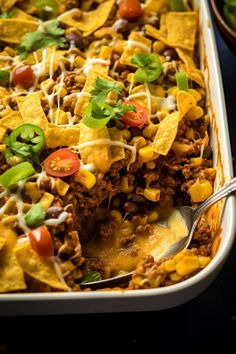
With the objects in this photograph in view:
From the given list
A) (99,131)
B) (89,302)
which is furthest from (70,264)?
(99,131)

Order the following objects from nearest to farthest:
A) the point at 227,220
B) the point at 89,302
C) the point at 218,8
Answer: the point at 89,302 < the point at 227,220 < the point at 218,8

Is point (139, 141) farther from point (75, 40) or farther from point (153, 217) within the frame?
point (75, 40)

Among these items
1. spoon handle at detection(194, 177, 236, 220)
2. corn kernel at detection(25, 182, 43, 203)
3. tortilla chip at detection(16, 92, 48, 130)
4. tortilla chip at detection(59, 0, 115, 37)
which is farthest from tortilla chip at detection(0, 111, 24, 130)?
spoon handle at detection(194, 177, 236, 220)

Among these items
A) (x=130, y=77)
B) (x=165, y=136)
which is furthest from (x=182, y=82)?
(x=165, y=136)

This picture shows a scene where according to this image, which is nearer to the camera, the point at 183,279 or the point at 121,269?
the point at 183,279

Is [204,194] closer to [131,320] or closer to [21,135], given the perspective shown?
[131,320]

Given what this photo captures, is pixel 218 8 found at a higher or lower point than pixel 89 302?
higher
